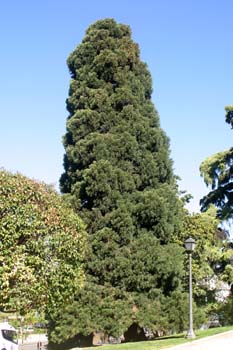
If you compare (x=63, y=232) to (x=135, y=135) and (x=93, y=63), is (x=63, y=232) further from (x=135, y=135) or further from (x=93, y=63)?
(x=93, y=63)

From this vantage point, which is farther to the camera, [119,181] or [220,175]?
[220,175]

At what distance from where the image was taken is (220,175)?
28.2 m

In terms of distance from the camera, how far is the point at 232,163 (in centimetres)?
2812

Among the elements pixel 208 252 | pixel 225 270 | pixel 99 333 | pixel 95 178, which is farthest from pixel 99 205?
pixel 225 270

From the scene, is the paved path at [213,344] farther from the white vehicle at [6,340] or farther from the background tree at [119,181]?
the white vehicle at [6,340]

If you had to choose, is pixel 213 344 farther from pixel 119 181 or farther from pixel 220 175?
pixel 220 175

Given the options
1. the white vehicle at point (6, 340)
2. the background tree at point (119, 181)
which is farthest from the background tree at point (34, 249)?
the white vehicle at point (6, 340)

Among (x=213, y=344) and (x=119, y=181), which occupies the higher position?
(x=119, y=181)

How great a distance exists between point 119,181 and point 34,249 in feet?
15.5

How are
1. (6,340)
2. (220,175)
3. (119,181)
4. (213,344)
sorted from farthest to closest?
(220,175) → (6,340) → (119,181) → (213,344)

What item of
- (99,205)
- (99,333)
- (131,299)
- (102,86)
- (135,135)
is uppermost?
(102,86)

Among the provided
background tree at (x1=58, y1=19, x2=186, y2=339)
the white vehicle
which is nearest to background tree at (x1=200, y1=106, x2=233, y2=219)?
background tree at (x1=58, y1=19, x2=186, y2=339)

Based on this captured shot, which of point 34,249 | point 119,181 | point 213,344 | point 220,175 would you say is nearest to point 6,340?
point 34,249

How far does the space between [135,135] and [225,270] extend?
31.6 ft
